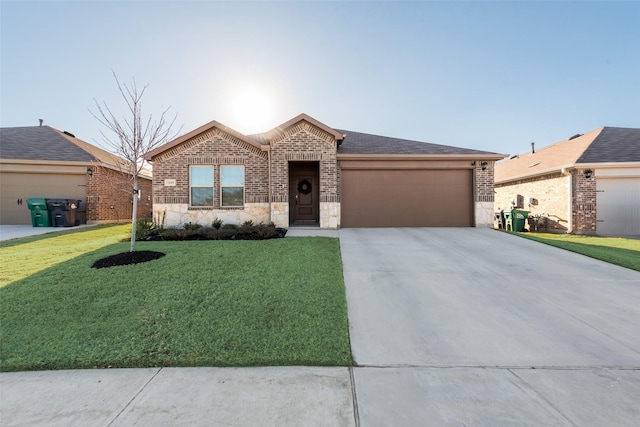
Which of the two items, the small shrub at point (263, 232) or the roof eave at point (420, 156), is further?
the roof eave at point (420, 156)

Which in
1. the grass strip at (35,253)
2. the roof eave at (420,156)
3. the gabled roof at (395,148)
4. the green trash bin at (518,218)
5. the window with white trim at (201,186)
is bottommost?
the grass strip at (35,253)

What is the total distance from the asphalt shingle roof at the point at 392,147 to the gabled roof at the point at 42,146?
35.2ft

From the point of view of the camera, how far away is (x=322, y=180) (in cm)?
994

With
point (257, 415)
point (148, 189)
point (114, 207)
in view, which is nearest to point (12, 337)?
point (257, 415)

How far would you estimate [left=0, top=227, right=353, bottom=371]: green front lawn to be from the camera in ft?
8.89

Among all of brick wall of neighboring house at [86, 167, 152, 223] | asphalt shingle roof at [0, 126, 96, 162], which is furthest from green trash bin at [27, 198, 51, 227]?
asphalt shingle roof at [0, 126, 96, 162]

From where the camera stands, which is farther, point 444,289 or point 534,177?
point 534,177

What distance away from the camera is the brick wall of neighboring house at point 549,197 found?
12500mm

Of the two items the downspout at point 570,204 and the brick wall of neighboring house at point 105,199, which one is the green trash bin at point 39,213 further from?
the downspout at point 570,204

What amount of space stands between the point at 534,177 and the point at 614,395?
50.8ft

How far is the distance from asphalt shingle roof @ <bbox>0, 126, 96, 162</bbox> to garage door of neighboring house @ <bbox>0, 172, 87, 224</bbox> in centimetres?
92

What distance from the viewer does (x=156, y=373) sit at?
99.0 inches

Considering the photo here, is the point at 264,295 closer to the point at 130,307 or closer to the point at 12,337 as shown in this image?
the point at 130,307

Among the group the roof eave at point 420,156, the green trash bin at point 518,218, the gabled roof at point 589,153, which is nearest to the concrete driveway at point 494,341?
the roof eave at point 420,156
